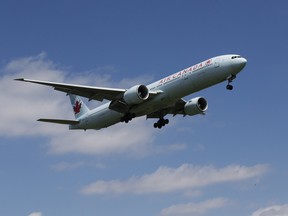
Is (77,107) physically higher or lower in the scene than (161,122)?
higher

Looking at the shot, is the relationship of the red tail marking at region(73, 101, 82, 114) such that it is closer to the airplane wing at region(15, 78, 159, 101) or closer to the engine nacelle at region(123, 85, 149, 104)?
the airplane wing at region(15, 78, 159, 101)

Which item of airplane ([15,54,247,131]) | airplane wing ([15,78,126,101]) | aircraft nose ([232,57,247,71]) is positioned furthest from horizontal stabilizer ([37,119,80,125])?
aircraft nose ([232,57,247,71])

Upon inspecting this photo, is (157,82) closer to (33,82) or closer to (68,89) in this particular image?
(68,89)

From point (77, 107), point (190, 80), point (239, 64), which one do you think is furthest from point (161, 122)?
point (239, 64)

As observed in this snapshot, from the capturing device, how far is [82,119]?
53156 mm

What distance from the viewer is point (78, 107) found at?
58812 mm

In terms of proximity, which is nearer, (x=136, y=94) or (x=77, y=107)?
(x=136, y=94)

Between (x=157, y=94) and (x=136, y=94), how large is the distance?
191 cm

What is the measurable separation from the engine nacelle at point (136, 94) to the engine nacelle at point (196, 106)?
21.9 ft

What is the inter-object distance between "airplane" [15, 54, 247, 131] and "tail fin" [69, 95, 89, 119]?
3.23 meters

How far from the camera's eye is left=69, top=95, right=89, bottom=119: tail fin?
57422mm

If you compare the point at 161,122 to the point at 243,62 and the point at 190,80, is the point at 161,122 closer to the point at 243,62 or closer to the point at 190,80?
the point at 190,80

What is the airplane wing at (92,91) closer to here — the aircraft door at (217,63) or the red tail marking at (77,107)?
the aircraft door at (217,63)

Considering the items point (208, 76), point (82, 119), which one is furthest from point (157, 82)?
point (82, 119)
